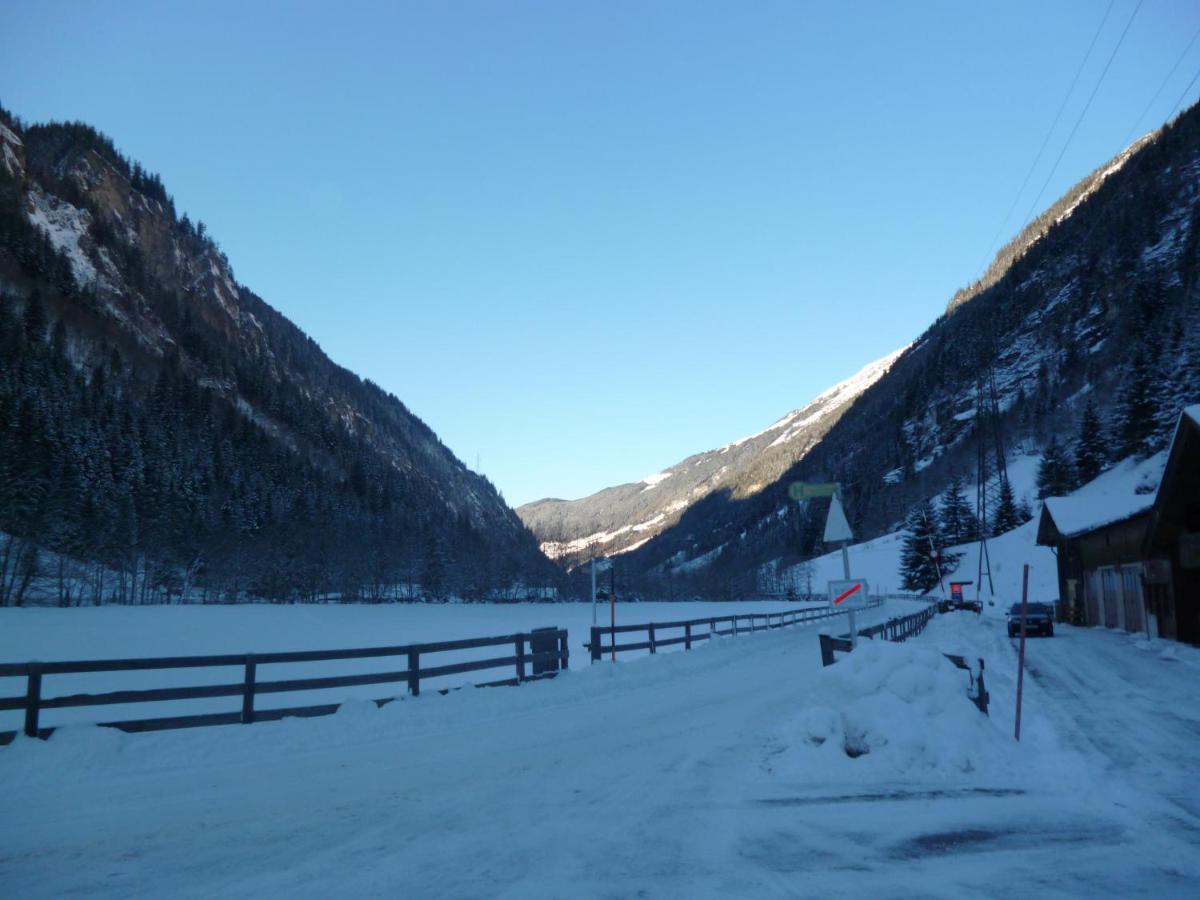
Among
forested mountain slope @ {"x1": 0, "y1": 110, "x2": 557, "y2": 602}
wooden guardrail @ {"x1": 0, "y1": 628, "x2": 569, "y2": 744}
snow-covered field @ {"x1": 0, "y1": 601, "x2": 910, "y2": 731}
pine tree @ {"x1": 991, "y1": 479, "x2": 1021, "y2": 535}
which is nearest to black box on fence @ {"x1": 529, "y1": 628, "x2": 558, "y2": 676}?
wooden guardrail @ {"x1": 0, "y1": 628, "x2": 569, "y2": 744}

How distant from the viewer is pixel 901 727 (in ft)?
27.7

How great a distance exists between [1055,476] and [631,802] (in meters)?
85.6

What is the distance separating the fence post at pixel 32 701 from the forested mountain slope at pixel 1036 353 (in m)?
101

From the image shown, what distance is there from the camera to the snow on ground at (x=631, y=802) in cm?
511

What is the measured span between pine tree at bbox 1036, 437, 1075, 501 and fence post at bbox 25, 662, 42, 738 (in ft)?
278

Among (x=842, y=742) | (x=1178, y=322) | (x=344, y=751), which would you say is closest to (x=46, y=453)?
(x=344, y=751)

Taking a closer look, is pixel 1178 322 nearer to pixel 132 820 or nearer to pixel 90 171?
pixel 132 820

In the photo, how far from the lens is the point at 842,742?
8.59 metres

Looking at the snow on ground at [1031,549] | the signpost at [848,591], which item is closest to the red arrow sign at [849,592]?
the signpost at [848,591]

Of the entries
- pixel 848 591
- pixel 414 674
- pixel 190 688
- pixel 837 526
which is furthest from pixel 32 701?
pixel 837 526

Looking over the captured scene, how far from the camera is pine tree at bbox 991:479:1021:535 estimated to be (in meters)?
86.8

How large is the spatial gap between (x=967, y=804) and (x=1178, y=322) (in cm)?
10239

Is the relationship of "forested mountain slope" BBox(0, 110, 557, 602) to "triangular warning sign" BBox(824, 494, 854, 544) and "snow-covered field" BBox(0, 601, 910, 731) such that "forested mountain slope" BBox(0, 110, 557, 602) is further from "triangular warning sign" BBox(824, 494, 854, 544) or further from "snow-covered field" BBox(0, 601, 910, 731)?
"triangular warning sign" BBox(824, 494, 854, 544)

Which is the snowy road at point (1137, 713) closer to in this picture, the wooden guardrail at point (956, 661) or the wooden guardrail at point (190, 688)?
the wooden guardrail at point (956, 661)
